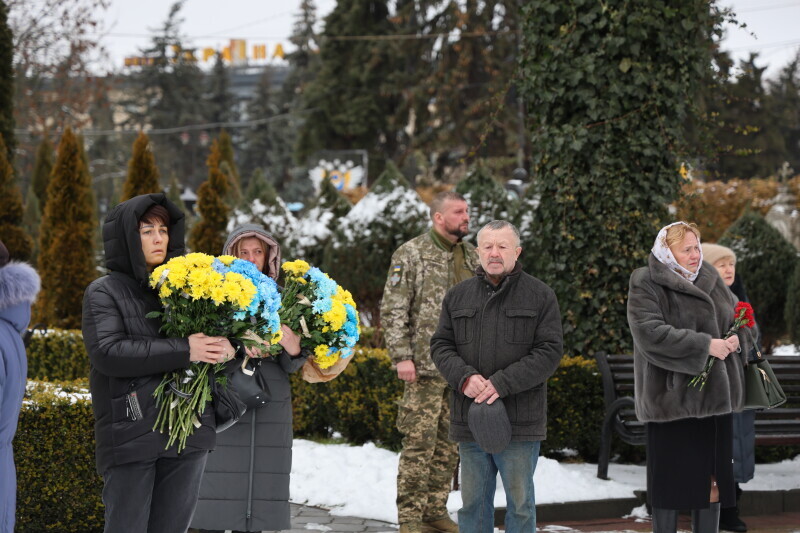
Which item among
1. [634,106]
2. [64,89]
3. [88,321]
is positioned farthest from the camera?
[64,89]

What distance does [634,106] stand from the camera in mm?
7984

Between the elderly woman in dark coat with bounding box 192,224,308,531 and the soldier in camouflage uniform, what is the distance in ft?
4.48

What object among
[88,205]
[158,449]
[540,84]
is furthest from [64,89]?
[158,449]

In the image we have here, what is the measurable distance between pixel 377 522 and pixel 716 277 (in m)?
2.67

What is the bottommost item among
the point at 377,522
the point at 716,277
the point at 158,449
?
the point at 377,522

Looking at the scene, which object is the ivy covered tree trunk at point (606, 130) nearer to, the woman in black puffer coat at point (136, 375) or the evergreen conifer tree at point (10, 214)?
the woman in black puffer coat at point (136, 375)

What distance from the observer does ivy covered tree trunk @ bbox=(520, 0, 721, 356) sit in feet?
26.0

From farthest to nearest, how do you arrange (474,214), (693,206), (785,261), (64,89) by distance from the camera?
1. (64,89)
2. (785,261)
3. (474,214)
4. (693,206)

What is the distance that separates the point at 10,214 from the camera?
46.3 ft

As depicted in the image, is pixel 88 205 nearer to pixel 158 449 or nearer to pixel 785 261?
pixel 785 261

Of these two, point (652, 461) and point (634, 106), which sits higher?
point (634, 106)

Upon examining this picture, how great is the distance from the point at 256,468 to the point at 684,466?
2.29 metres

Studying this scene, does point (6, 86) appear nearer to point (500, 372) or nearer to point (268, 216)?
point (268, 216)

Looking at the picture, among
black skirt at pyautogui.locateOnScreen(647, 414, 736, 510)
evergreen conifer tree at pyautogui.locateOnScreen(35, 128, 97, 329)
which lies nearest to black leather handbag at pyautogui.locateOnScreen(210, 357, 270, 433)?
black skirt at pyautogui.locateOnScreen(647, 414, 736, 510)
